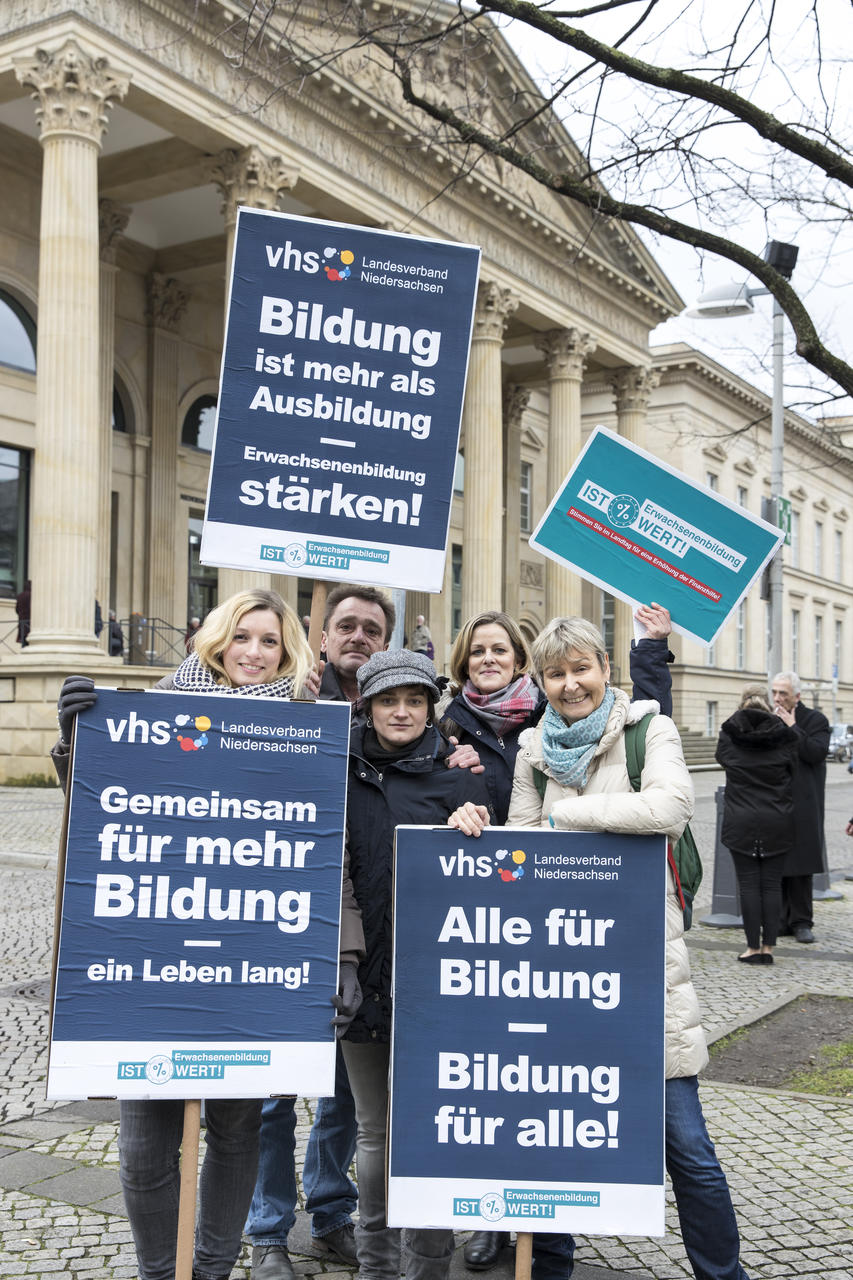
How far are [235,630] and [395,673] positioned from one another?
0.52 metres

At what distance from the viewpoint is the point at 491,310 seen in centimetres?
3180

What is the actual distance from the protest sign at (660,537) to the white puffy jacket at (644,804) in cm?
60

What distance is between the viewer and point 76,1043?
3150 mm

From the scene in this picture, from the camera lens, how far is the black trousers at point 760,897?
8.90 meters

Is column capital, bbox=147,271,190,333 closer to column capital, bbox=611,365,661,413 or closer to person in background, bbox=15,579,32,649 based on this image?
person in background, bbox=15,579,32,649

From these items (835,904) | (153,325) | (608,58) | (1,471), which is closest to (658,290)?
(153,325)

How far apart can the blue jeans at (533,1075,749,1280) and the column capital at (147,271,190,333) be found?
29.1 m

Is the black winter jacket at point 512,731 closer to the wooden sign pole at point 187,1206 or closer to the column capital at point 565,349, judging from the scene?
the wooden sign pole at point 187,1206

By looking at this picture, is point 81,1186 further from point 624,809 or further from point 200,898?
point 624,809

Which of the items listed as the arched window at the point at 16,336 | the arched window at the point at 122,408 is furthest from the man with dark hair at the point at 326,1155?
the arched window at the point at 122,408

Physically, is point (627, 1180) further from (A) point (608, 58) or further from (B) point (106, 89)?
(B) point (106, 89)

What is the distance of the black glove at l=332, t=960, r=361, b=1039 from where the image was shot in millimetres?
3254

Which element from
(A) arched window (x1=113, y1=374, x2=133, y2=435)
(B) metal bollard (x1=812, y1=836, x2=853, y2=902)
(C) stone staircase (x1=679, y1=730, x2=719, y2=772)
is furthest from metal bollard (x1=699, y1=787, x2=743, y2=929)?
(C) stone staircase (x1=679, y1=730, x2=719, y2=772)

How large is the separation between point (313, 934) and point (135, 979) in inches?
18.1
